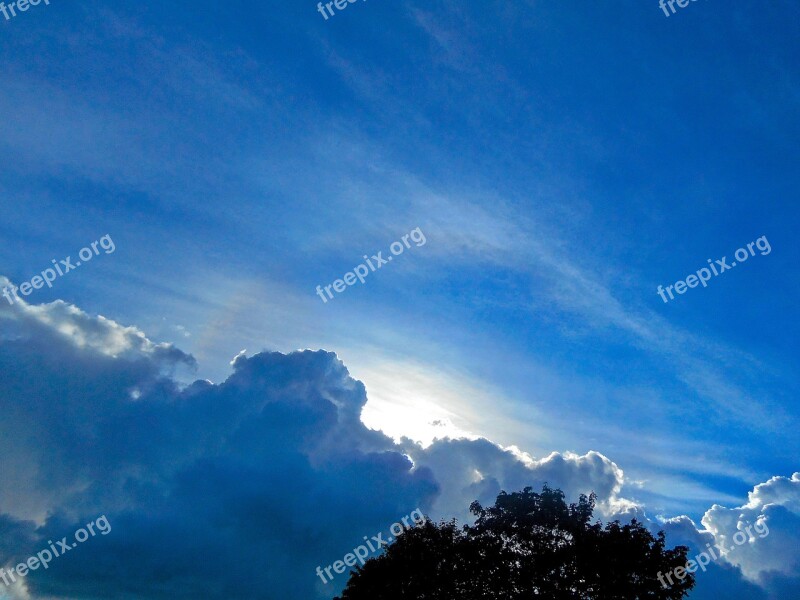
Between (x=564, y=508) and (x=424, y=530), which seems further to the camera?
(x=424, y=530)

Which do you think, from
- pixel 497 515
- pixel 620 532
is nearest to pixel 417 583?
pixel 497 515

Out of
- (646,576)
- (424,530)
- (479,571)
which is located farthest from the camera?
(424,530)

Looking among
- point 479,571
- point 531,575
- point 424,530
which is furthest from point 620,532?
point 424,530

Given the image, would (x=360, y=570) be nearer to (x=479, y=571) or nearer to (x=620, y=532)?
(x=479, y=571)

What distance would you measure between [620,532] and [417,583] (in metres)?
15.5

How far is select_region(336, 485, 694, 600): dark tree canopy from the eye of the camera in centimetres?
3472

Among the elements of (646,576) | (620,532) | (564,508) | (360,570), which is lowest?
(646,576)

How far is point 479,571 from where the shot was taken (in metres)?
37.5

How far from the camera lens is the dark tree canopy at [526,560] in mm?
34719

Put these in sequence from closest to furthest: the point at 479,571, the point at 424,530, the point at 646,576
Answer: the point at 646,576 < the point at 479,571 < the point at 424,530

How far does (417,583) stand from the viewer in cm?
3878

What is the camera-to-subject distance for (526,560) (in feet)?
119

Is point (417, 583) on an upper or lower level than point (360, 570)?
lower

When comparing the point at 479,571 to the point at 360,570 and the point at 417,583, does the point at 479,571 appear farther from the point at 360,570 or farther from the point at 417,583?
the point at 360,570
